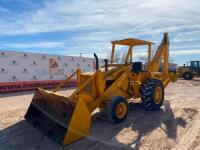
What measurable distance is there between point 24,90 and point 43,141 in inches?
463

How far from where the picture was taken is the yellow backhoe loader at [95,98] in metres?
5.85

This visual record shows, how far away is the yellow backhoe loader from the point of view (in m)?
5.85

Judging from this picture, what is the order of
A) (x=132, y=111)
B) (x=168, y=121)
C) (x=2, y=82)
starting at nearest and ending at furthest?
(x=168, y=121) → (x=132, y=111) → (x=2, y=82)

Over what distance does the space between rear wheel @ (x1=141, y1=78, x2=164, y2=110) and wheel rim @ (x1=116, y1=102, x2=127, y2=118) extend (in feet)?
4.48

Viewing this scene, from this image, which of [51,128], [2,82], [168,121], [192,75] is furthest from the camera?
[192,75]

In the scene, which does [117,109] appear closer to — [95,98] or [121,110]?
[121,110]

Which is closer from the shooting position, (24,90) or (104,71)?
(104,71)

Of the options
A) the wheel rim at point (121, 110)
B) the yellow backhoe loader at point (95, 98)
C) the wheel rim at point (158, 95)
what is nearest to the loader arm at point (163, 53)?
the yellow backhoe loader at point (95, 98)

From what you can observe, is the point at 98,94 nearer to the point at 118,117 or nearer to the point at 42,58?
the point at 118,117

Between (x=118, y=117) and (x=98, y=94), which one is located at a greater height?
(x=98, y=94)

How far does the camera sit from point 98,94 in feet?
24.5

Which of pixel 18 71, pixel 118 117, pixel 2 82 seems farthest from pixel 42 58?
pixel 118 117

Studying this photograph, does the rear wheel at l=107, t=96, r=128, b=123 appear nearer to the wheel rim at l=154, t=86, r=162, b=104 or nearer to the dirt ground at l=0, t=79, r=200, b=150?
the dirt ground at l=0, t=79, r=200, b=150

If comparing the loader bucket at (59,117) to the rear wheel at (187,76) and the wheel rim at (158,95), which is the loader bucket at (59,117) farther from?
the rear wheel at (187,76)
